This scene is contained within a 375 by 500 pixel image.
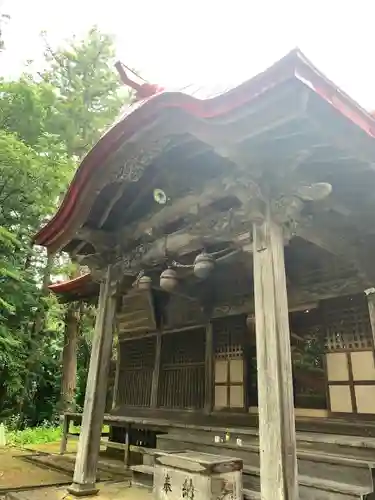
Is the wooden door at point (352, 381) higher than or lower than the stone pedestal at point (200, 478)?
higher

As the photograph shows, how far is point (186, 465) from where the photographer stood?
392 centimetres

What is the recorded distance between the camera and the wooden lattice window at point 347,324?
17.7 ft

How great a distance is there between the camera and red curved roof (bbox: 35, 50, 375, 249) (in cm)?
268

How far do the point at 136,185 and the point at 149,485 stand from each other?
4155mm

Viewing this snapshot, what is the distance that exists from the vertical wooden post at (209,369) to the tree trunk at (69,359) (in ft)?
29.9

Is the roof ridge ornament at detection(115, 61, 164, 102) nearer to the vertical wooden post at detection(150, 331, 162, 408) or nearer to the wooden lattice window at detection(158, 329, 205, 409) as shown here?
the wooden lattice window at detection(158, 329, 205, 409)

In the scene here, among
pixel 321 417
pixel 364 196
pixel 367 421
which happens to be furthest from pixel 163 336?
pixel 364 196

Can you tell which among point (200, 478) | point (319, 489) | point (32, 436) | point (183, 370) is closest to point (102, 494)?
point (200, 478)

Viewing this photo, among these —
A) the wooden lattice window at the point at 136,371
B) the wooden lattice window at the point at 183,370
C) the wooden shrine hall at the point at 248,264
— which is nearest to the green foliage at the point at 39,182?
the wooden lattice window at the point at 136,371

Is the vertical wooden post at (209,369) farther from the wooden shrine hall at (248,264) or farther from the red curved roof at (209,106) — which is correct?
the red curved roof at (209,106)

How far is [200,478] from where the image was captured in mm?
3752

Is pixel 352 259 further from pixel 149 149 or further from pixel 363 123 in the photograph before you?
pixel 149 149

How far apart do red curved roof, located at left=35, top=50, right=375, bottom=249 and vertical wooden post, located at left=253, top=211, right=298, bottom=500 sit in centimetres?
111

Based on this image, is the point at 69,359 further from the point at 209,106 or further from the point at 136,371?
the point at 209,106
